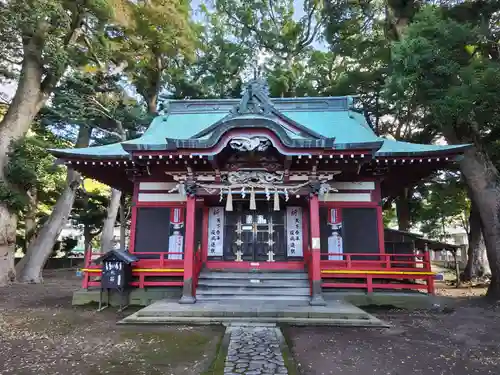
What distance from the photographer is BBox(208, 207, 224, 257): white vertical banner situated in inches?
436

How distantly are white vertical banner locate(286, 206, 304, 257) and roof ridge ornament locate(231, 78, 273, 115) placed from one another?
12.1 feet

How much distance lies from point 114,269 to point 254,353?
5.44 metres

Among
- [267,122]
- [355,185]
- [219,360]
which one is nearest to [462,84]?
[355,185]

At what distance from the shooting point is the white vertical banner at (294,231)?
432 inches

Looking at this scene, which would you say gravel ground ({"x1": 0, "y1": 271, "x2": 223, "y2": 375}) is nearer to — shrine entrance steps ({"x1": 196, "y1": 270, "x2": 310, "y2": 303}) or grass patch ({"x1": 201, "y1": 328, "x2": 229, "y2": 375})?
grass patch ({"x1": 201, "y1": 328, "x2": 229, "y2": 375})

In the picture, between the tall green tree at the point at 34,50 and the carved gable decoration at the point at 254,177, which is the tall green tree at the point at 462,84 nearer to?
the carved gable decoration at the point at 254,177

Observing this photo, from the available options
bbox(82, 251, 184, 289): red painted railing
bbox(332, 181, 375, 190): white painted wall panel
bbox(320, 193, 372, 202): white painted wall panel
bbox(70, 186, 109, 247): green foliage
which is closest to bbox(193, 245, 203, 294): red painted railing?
bbox(82, 251, 184, 289): red painted railing

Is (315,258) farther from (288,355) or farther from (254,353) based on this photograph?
(254,353)

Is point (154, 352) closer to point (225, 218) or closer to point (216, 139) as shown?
point (216, 139)

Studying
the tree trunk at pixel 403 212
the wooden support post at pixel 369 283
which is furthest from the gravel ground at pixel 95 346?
the tree trunk at pixel 403 212

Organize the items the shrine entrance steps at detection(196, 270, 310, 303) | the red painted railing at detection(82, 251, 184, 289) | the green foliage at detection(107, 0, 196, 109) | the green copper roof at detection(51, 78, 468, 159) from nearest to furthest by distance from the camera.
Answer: the green copper roof at detection(51, 78, 468, 159) < the shrine entrance steps at detection(196, 270, 310, 303) < the red painted railing at detection(82, 251, 184, 289) < the green foliage at detection(107, 0, 196, 109)

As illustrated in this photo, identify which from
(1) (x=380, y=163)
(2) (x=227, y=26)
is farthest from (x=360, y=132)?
(2) (x=227, y=26)

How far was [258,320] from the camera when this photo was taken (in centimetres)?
732

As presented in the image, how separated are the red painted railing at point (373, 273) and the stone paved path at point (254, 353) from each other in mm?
3524
